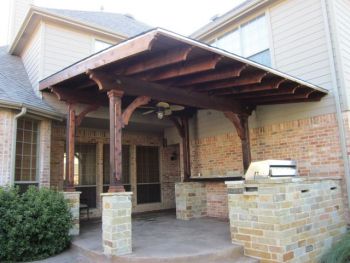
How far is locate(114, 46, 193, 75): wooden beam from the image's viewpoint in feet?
14.7

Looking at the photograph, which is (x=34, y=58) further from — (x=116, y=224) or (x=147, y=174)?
(x=116, y=224)

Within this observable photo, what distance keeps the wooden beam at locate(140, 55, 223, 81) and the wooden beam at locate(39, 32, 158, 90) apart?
0.91 meters

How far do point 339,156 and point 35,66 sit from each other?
25.1 feet

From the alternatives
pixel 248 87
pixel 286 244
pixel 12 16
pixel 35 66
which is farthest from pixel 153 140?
pixel 286 244

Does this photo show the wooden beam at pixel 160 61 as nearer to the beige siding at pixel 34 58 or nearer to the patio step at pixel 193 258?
the patio step at pixel 193 258

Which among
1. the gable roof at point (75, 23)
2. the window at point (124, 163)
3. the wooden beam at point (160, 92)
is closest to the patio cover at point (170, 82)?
the wooden beam at point (160, 92)

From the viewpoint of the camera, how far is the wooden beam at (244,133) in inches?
296

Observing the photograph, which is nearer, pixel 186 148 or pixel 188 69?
pixel 188 69

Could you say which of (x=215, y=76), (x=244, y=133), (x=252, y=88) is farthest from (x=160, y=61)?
(x=244, y=133)

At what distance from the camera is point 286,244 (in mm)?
4660

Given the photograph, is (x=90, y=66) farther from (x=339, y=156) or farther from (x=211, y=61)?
(x=339, y=156)

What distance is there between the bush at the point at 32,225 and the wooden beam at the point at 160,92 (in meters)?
2.41

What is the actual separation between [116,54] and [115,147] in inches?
58.4

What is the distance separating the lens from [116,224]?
472 centimetres
